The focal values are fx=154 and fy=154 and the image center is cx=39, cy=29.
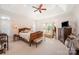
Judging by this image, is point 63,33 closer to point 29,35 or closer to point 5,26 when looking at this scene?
point 29,35

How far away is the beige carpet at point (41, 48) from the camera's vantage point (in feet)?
8.18

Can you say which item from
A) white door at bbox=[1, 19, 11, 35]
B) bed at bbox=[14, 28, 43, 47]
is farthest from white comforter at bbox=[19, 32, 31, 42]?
white door at bbox=[1, 19, 11, 35]

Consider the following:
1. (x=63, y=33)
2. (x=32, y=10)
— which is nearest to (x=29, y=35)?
(x=32, y=10)

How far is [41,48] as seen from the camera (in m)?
2.51

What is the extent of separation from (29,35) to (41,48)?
29 centimetres

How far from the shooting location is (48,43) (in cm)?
249

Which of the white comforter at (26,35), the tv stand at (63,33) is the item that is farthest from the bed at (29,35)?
the tv stand at (63,33)

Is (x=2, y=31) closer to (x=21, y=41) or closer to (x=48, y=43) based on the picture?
(x=21, y=41)

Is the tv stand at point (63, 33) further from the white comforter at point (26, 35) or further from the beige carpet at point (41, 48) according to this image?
the white comforter at point (26, 35)

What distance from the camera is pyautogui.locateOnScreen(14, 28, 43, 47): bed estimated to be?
98.0 inches
